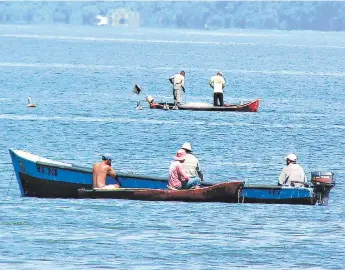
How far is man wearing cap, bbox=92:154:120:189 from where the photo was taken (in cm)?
3957

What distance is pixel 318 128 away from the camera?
75.1m

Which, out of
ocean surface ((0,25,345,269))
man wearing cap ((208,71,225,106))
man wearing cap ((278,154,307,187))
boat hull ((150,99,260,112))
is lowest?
ocean surface ((0,25,345,269))

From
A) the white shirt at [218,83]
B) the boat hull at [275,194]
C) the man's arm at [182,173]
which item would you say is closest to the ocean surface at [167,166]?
the boat hull at [275,194]

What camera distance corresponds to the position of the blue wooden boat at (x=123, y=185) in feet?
133

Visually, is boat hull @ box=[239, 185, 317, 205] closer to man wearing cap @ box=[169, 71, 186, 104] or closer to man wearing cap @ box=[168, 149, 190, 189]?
man wearing cap @ box=[168, 149, 190, 189]

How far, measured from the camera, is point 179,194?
3966 centimetres

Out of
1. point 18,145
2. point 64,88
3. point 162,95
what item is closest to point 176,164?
point 18,145

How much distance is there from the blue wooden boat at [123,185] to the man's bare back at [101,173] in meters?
0.29

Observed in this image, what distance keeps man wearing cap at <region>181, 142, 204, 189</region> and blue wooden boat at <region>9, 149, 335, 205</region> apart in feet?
2.46

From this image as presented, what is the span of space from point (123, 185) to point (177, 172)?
2152 millimetres

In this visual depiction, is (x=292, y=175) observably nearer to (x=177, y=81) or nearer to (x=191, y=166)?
(x=191, y=166)

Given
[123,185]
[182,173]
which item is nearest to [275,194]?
[182,173]

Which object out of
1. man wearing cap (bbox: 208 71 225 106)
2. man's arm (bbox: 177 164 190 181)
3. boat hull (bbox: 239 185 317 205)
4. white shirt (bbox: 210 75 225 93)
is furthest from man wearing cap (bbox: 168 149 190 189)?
white shirt (bbox: 210 75 225 93)

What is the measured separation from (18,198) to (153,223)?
19.1 ft
